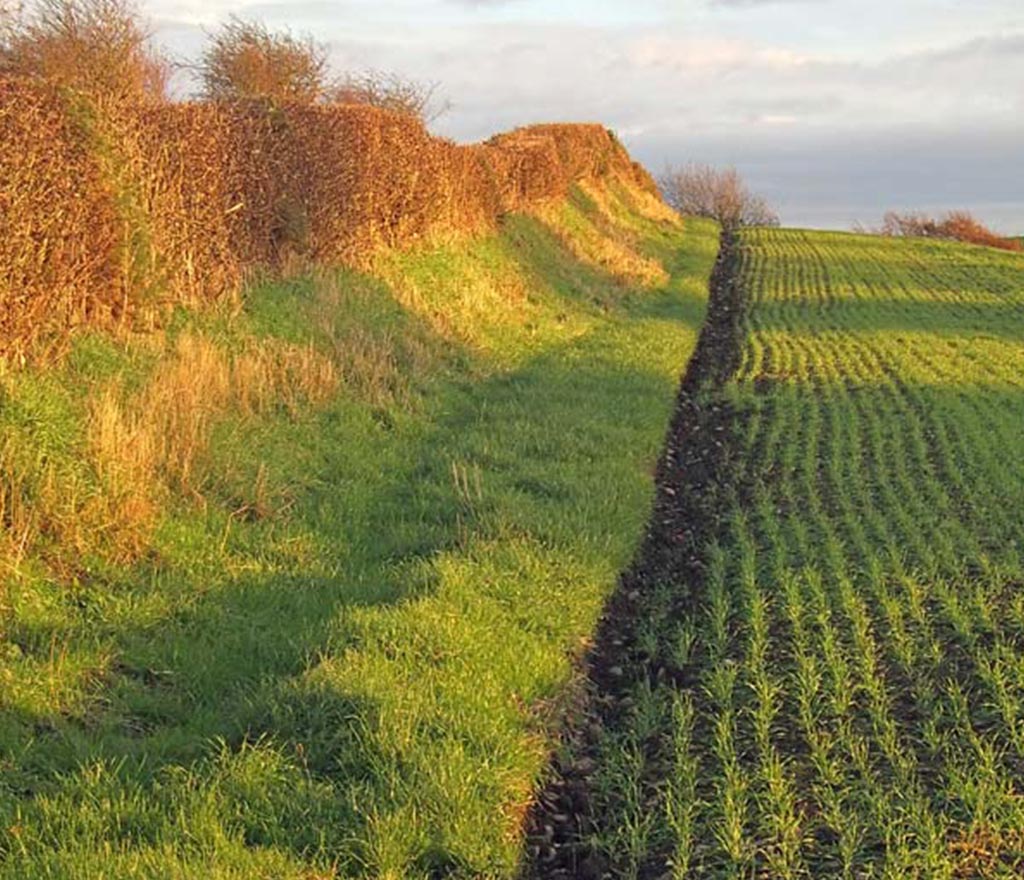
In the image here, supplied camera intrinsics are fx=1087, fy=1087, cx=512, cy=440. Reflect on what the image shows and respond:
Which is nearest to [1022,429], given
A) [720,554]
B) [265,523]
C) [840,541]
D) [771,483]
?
[771,483]

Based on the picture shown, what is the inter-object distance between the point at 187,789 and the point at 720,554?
17.9ft

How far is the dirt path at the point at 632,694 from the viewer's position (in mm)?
5059

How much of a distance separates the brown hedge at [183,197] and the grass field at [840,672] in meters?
5.63

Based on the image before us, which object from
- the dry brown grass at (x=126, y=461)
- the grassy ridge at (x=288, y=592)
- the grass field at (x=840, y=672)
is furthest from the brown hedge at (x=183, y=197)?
the grass field at (x=840, y=672)

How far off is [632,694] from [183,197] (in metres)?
8.06

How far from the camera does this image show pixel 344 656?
227 inches

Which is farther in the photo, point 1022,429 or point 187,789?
point 1022,429

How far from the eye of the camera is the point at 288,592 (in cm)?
708

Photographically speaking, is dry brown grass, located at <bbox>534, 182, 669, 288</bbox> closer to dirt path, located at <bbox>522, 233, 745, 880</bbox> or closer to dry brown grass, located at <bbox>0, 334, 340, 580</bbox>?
dirt path, located at <bbox>522, 233, 745, 880</bbox>

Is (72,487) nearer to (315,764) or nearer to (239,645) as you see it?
(239,645)

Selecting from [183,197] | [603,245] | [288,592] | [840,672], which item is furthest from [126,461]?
[603,245]

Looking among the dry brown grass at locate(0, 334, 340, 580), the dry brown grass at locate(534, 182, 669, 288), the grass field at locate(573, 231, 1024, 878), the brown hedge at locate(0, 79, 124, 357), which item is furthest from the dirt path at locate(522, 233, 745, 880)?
the dry brown grass at locate(534, 182, 669, 288)

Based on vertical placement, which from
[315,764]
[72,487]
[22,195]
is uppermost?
[22,195]

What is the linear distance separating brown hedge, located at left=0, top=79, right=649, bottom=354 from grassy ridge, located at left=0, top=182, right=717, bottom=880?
607 mm
